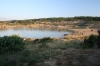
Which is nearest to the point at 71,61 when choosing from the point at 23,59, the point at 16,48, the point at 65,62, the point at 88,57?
the point at 65,62

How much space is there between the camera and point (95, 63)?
10578 millimetres

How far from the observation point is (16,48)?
46.7 ft

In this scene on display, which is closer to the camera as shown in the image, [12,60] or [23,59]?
[12,60]

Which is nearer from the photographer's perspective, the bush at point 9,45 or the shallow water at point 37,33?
the bush at point 9,45

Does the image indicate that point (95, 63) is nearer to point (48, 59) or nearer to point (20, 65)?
point (48, 59)

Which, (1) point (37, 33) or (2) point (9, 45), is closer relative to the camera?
(2) point (9, 45)

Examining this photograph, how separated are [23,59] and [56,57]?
182 centimetres

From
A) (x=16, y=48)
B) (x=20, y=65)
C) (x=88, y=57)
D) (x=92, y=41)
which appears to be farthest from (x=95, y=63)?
(x=92, y=41)

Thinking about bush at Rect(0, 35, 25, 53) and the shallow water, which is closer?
bush at Rect(0, 35, 25, 53)

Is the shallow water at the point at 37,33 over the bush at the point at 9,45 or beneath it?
beneath

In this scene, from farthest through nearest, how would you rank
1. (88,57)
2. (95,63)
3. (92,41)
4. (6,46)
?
(92,41) → (6,46) → (88,57) → (95,63)

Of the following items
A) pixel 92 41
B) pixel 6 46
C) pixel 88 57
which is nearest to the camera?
pixel 88 57

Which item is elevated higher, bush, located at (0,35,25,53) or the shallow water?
bush, located at (0,35,25,53)

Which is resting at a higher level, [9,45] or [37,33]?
[9,45]
